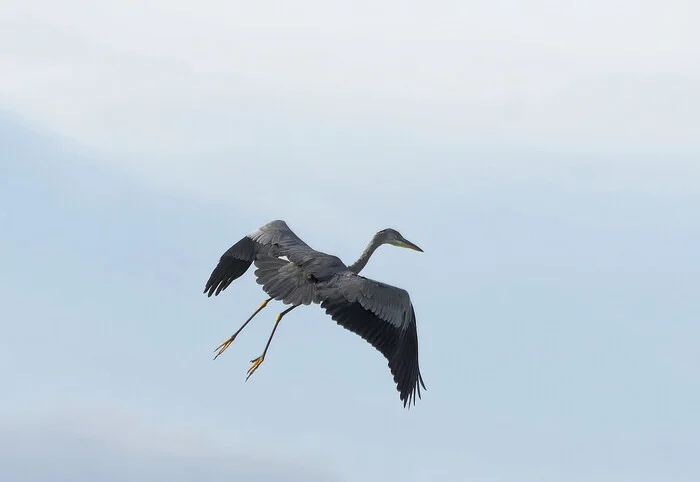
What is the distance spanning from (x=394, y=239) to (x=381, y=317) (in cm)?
494

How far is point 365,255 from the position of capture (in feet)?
102

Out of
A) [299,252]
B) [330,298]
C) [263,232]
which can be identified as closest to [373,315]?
[330,298]

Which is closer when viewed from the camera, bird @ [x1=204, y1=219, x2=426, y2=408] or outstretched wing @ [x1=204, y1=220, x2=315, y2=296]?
bird @ [x1=204, y1=219, x2=426, y2=408]

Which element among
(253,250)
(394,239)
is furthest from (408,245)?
(253,250)

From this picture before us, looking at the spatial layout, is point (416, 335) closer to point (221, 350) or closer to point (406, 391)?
point (406, 391)

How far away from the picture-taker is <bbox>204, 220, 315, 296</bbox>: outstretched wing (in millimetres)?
29750

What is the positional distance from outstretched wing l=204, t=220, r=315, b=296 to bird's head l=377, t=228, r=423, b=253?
7.69 feet

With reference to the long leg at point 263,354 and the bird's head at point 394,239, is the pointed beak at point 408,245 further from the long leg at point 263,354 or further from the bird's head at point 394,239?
the long leg at point 263,354

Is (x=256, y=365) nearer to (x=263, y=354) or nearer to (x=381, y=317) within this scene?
(x=263, y=354)

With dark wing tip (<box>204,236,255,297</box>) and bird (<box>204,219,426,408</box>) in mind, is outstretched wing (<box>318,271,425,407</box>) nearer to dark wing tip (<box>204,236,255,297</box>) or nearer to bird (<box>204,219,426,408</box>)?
bird (<box>204,219,426,408</box>)

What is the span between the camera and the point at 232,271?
3116 cm

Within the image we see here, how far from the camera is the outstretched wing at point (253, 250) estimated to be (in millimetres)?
29750

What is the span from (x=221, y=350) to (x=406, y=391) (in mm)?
4859

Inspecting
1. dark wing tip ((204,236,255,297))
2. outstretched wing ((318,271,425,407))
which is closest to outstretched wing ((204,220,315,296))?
dark wing tip ((204,236,255,297))
